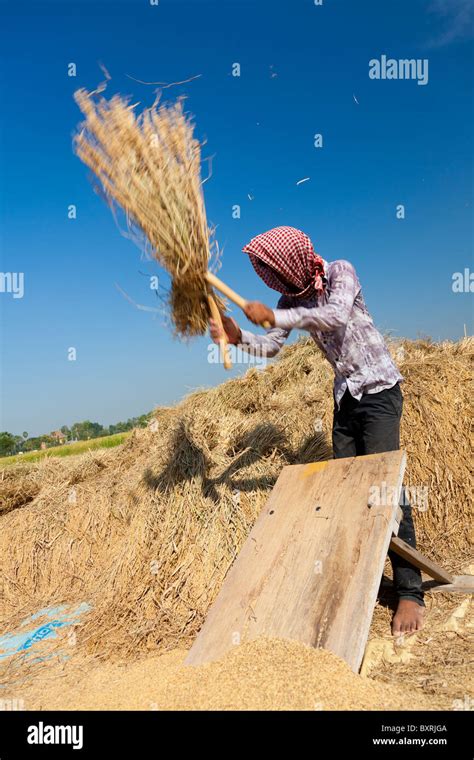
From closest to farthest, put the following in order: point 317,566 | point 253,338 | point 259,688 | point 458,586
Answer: point 259,688
point 317,566
point 253,338
point 458,586

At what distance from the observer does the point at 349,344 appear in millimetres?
3160

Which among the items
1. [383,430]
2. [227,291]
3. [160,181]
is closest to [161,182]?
[160,181]

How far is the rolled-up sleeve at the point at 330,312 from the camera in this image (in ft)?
9.34

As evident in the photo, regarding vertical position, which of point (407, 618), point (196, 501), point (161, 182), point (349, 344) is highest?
point (161, 182)

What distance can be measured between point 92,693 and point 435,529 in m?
2.77

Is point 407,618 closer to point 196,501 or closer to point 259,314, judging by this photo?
point 196,501

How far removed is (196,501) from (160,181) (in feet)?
7.20

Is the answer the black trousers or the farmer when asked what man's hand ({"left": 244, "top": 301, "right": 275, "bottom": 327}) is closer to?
the farmer

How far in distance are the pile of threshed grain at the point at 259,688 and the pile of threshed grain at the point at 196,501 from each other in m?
0.95

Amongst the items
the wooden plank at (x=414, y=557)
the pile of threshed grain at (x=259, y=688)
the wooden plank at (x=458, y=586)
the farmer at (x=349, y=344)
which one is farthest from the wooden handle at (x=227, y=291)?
the wooden plank at (x=458, y=586)

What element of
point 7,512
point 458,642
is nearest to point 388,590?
point 458,642

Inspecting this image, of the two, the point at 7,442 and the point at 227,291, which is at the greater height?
the point at 227,291

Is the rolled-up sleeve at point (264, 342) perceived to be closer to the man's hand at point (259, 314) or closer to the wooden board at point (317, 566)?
the man's hand at point (259, 314)

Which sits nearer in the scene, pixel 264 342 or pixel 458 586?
pixel 264 342
